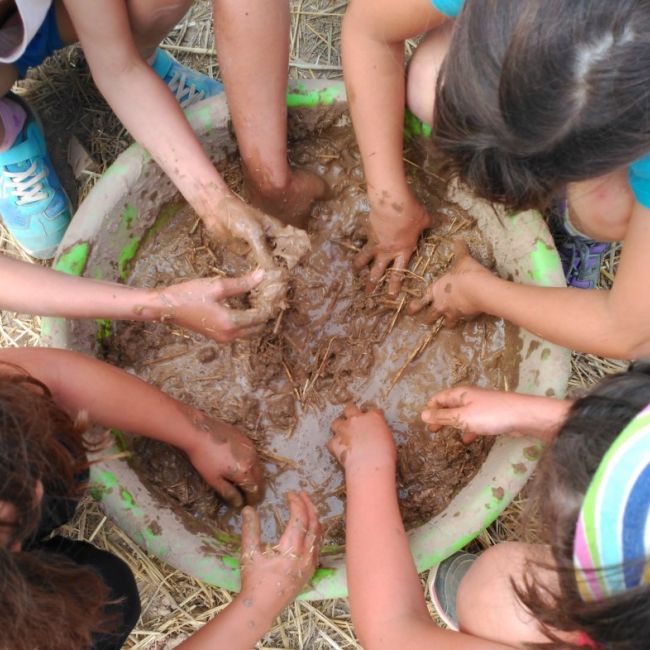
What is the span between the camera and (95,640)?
99 cm

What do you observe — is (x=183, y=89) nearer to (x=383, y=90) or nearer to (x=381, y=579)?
(x=383, y=90)

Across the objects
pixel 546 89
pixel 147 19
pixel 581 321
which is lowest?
pixel 581 321

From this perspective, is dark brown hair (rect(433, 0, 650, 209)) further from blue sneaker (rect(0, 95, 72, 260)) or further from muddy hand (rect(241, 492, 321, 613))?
blue sneaker (rect(0, 95, 72, 260))

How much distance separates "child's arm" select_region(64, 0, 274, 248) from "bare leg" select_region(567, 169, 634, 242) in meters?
0.55

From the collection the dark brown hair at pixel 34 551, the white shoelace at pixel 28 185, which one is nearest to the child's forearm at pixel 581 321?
the dark brown hair at pixel 34 551

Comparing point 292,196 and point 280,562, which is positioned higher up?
point 292,196

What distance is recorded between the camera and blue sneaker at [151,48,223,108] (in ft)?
4.88

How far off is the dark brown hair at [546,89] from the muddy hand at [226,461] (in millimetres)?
596

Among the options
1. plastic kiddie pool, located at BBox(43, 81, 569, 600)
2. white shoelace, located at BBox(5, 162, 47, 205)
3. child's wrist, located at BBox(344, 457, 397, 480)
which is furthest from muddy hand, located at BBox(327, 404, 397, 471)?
white shoelace, located at BBox(5, 162, 47, 205)

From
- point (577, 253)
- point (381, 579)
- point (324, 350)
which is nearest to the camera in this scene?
point (381, 579)

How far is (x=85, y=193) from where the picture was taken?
58.7 inches

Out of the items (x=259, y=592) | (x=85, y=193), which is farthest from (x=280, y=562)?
(x=85, y=193)

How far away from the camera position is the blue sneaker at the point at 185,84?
1486 mm

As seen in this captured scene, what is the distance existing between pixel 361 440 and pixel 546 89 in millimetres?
627
